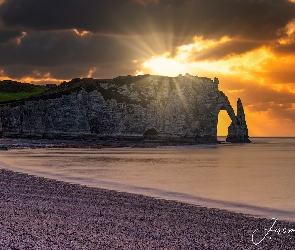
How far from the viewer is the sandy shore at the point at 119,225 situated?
426 inches

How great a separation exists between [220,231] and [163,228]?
1.86m

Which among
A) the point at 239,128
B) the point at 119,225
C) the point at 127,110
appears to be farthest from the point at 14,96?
the point at 119,225

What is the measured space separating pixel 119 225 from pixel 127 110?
11185 centimetres

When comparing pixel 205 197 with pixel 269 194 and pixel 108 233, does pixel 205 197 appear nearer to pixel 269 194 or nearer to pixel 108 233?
pixel 269 194

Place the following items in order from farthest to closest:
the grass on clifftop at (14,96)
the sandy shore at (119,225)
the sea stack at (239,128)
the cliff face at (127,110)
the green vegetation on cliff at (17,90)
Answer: the sea stack at (239,128)
the green vegetation on cliff at (17,90)
the grass on clifftop at (14,96)
the cliff face at (127,110)
the sandy shore at (119,225)

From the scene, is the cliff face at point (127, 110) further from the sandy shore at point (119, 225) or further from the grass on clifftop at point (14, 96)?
the sandy shore at point (119, 225)

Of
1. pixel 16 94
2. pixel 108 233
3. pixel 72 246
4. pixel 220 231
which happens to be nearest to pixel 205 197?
pixel 220 231

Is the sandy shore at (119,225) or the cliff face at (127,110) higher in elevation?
the cliff face at (127,110)

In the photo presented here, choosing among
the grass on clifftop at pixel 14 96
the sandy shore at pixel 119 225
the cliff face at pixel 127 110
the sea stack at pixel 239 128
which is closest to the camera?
the sandy shore at pixel 119 225

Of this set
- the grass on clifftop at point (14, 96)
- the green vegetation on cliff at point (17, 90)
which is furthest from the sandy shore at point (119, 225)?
the green vegetation on cliff at point (17, 90)

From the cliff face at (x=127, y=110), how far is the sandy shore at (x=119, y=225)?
97229 mm

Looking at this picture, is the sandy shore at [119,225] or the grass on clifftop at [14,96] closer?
the sandy shore at [119,225]

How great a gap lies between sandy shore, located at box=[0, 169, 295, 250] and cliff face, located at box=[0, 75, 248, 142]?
9723 centimetres

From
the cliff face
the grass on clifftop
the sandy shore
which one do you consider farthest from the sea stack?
the sandy shore
